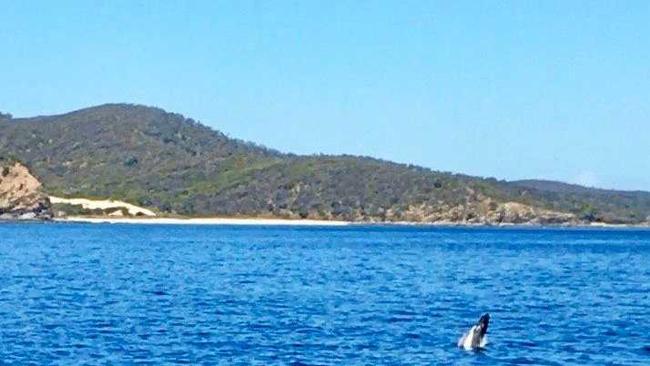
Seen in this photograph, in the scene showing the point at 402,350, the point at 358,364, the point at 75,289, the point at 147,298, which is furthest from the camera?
the point at 75,289

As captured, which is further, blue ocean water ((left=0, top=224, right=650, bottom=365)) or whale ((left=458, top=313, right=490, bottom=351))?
whale ((left=458, top=313, right=490, bottom=351))

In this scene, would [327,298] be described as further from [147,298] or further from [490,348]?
[490,348]

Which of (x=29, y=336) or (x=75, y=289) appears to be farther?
(x=75, y=289)

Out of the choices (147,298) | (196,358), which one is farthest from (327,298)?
(196,358)

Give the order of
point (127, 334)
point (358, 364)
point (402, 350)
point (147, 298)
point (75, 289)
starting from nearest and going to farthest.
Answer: point (358, 364)
point (402, 350)
point (127, 334)
point (147, 298)
point (75, 289)

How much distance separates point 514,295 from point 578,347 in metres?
23.4

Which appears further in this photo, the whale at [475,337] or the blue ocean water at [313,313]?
the whale at [475,337]

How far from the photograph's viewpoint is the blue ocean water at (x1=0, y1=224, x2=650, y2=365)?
135 ft

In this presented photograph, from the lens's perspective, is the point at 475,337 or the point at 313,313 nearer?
the point at 475,337

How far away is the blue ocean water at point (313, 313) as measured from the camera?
4119 centimetres

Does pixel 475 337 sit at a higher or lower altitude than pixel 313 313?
lower

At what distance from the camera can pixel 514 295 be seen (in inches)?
2633

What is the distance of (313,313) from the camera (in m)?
54.3

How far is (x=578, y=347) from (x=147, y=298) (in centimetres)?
2473
